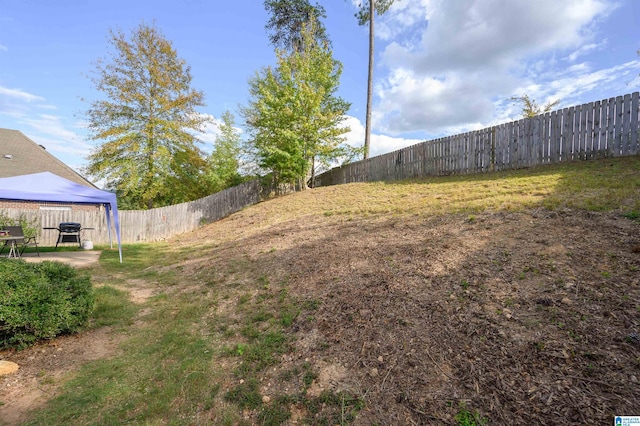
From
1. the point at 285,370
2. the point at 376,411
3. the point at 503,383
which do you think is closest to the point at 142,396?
the point at 285,370

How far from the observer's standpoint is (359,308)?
3475 millimetres

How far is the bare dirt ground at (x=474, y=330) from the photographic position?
2.05 m

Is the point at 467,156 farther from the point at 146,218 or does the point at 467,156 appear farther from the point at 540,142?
the point at 146,218

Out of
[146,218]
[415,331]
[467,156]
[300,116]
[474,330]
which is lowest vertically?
[415,331]

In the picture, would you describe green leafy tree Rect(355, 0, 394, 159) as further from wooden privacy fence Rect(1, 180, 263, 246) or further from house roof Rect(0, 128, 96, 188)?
house roof Rect(0, 128, 96, 188)

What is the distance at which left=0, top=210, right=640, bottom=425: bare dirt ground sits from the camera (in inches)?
80.8

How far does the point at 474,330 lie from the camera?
2.69 metres

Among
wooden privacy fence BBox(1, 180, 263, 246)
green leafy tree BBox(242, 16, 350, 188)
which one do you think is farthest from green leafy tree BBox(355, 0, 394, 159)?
wooden privacy fence BBox(1, 180, 263, 246)

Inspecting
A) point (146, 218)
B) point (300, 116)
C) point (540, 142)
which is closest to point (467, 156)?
point (540, 142)

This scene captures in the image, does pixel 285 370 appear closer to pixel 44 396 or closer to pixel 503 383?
pixel 503 383

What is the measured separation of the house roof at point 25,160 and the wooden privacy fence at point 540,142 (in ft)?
65.6

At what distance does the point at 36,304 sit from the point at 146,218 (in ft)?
37.8

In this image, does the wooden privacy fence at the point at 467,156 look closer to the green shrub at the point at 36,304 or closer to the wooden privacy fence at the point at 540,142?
the wooden privacy fence at the point at 540,142

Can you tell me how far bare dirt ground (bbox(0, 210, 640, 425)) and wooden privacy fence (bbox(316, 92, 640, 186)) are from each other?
4829 mm
